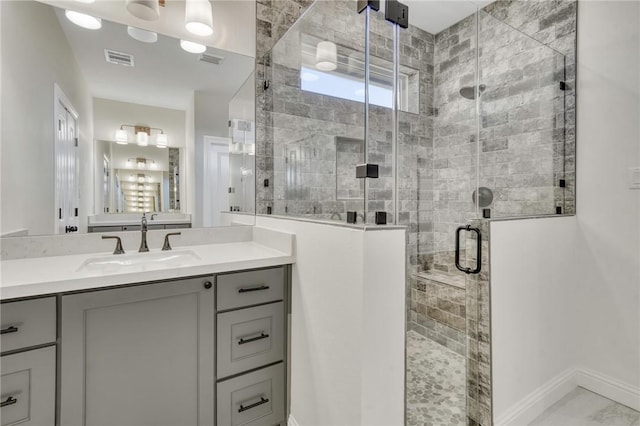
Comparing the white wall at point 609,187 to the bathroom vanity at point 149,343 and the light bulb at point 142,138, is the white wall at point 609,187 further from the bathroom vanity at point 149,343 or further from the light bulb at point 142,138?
the light bulb at point 142,138

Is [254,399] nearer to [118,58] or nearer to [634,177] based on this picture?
[118,58]

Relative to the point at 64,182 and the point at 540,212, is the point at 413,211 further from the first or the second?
the point at 64,182

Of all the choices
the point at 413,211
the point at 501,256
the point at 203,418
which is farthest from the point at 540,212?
the point at 203,418

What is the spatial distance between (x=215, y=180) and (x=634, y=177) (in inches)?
103

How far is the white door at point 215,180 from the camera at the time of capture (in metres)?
1.98

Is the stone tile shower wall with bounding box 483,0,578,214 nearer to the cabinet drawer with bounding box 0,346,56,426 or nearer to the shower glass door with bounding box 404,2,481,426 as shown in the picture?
the shower glass door with bounding box 404,2,481,426

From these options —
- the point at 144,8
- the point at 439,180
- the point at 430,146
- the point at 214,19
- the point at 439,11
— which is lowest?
the point at 439,180

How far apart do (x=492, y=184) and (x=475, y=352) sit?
4.57 feet

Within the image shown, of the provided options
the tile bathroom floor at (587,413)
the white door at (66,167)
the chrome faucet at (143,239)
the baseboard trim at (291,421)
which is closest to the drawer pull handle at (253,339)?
the baseboard trim at (291,421)

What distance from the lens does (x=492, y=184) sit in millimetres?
2373

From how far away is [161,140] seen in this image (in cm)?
182

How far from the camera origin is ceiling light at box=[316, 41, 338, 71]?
76.6 inches

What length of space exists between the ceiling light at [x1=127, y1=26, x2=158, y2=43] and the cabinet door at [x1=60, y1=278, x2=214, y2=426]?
1.46 meters

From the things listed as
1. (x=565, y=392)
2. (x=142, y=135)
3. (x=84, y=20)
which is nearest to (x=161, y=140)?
(x=142, y=135)
